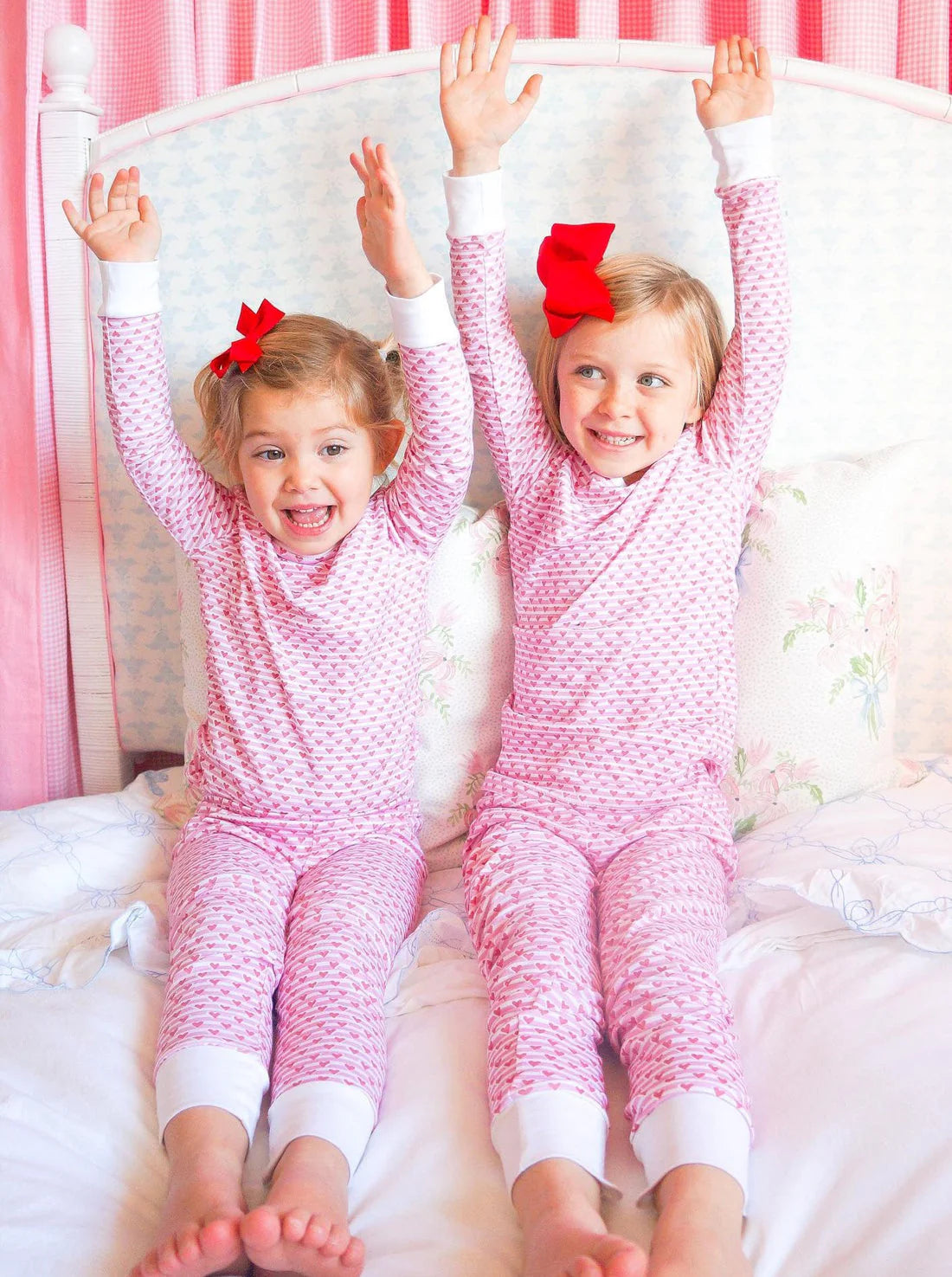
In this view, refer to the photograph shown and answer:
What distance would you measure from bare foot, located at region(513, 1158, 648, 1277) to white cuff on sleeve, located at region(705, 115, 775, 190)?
110 cm

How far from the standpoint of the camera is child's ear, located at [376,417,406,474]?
1.36 m

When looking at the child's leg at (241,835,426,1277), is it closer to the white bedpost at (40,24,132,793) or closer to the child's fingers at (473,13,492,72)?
the white bedpost at (40,24,132,793)

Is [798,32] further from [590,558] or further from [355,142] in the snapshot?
[590,558]

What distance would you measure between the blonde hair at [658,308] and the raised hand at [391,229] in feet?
0.70

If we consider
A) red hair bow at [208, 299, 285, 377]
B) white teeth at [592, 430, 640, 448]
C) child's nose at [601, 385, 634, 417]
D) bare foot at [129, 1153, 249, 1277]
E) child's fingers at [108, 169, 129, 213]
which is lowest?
bare foot at [129, 1153, 249, 1277]

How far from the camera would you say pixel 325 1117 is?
3.11 ft

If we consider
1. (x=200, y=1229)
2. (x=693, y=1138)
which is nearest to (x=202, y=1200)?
(x=200, y=1229)

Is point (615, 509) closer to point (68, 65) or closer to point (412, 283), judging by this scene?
point (412, 283)

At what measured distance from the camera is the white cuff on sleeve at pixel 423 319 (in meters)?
1.24

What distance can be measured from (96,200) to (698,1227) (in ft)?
4.00

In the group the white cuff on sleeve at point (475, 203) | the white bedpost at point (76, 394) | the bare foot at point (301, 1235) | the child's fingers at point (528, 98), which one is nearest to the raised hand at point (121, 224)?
the white bedpost at point (76, 394)

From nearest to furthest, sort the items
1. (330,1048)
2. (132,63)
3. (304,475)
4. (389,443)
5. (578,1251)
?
(578,1251) < (330,1048) < (304,475) < (389,443) < (132,63)

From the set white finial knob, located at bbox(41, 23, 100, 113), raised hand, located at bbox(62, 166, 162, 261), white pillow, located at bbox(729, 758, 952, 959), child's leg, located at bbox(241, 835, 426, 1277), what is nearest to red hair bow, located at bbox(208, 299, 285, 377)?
raised hand, located at bbox(62, 166, 162, 261)

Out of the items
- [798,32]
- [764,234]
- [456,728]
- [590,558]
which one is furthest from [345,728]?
[798,32]
